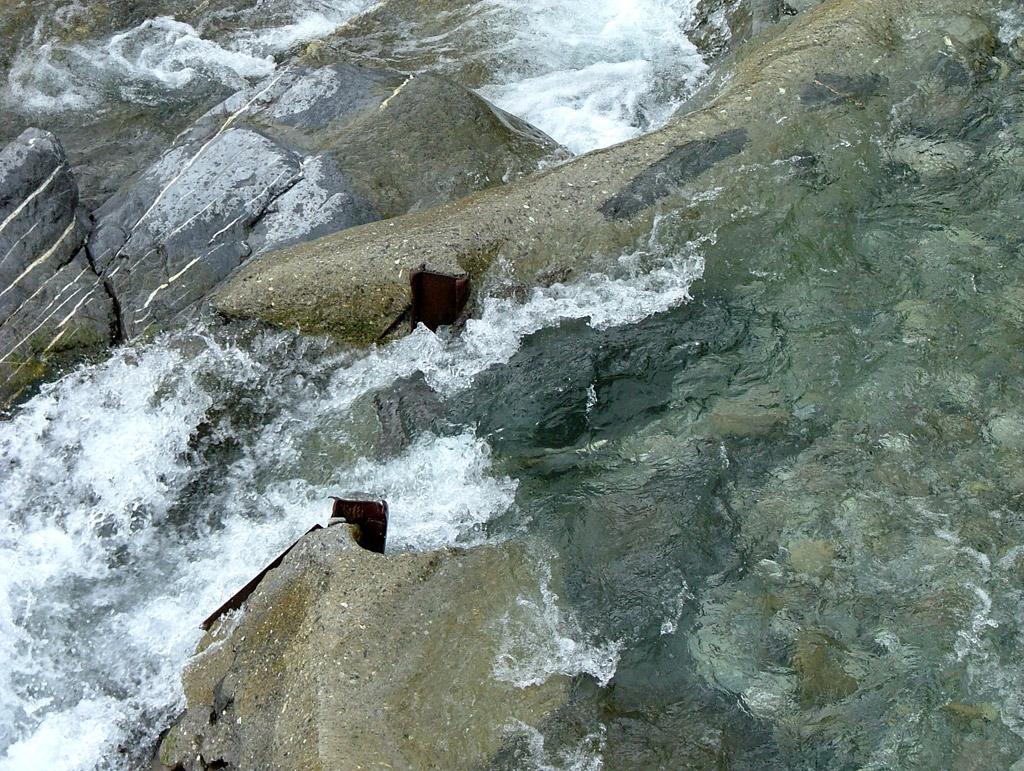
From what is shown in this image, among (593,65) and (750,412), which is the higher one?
(593,65)

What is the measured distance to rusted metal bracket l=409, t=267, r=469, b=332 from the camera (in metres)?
5.42

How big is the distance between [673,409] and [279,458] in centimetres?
218

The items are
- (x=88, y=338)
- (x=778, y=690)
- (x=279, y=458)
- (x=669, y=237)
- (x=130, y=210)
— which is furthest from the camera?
(x=130, y=210)

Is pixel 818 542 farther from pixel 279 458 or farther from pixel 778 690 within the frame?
pixel 279 458

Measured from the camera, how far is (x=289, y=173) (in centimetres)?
662

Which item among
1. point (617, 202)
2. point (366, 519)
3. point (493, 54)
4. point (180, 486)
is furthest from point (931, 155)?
point (180, 486)

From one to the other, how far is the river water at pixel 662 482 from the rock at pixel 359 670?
160mm

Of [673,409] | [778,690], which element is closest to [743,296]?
[673,409]

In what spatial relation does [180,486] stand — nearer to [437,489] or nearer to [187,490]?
[187,490]

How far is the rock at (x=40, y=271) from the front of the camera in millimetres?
6199

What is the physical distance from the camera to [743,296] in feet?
18.4

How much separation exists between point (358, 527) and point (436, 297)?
1523 millimetres

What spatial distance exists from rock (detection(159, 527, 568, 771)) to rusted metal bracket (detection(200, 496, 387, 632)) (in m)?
0.09

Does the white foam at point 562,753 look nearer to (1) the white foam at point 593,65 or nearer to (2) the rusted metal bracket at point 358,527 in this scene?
(2) the rusted metal bracket at point 358,527
